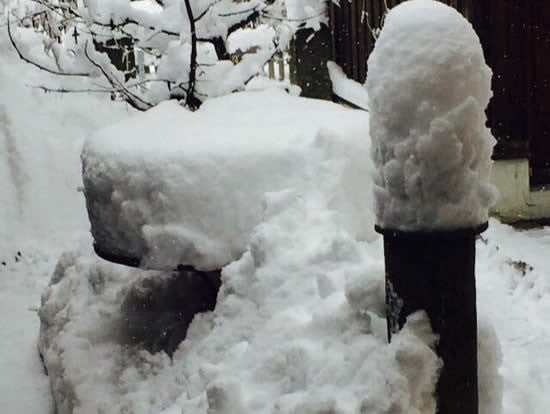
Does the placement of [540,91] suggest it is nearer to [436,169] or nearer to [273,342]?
[273,342]

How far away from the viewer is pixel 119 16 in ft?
16.8

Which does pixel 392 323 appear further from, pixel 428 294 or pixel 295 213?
pixel 295 213

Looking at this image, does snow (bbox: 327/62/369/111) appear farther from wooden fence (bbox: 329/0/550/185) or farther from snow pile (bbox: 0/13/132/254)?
snow pile (bbox: 0/13/132/254)

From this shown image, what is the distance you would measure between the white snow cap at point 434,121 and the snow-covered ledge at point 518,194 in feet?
17.4

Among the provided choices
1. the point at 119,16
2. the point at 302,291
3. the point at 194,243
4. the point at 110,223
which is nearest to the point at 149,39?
the point at 119,16

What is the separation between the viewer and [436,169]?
1.91 m

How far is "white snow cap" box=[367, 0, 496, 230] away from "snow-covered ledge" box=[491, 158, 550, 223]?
17.4 feet

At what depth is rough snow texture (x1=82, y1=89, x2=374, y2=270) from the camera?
3.28 m

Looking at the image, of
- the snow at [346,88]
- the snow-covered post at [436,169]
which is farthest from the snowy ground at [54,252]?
the snow at [346,88]

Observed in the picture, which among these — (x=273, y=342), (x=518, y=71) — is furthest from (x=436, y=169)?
(x=518, y=71)

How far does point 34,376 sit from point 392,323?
3097 millimetres

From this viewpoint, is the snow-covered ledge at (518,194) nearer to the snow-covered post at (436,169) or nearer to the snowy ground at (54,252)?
the snowy ground at (54,252)

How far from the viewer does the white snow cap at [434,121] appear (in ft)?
6.20

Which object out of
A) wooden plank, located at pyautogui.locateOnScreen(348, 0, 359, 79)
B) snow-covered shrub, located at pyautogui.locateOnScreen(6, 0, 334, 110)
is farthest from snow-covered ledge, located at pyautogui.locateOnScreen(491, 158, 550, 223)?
wooden plank, located at pyautogui.locateOnScreen(348, 0, 359, 79)
